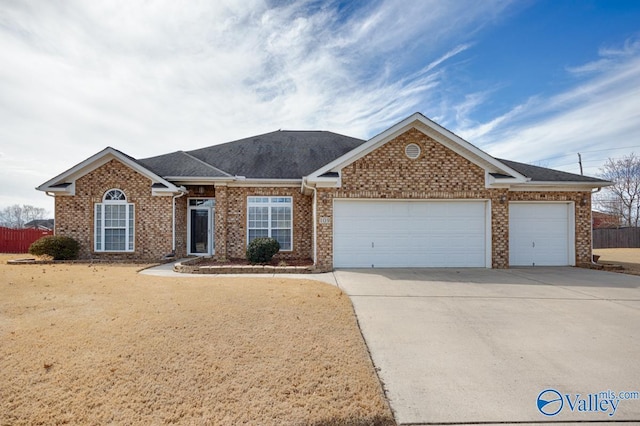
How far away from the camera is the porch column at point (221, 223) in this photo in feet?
43.8

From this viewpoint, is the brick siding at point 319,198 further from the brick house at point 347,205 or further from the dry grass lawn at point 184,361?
the dry grass lawn at point 184,361

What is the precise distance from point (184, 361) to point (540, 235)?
13.2 meters

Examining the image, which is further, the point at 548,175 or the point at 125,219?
the point at 125,219

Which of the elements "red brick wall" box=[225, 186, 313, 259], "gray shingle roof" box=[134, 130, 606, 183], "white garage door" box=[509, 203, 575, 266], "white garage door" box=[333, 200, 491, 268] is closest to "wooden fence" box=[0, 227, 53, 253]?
"gray shingle roof" box=[134, 130, 606, 183]

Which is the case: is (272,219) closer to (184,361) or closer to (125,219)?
(125,219)

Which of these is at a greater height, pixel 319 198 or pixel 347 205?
pixel 319 198

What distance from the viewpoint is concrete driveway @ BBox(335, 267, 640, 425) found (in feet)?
10.9

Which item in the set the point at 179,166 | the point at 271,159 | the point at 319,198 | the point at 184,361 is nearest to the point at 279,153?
the point at 271,159

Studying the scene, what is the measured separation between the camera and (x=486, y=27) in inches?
430

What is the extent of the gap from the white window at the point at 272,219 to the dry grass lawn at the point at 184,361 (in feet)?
22.8

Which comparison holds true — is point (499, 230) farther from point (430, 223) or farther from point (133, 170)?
point (133, 170)

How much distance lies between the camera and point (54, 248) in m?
12.6

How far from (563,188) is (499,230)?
3.56 metres

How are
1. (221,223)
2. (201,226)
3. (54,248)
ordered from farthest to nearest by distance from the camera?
(201,226) < (221,223) < (54,248)
